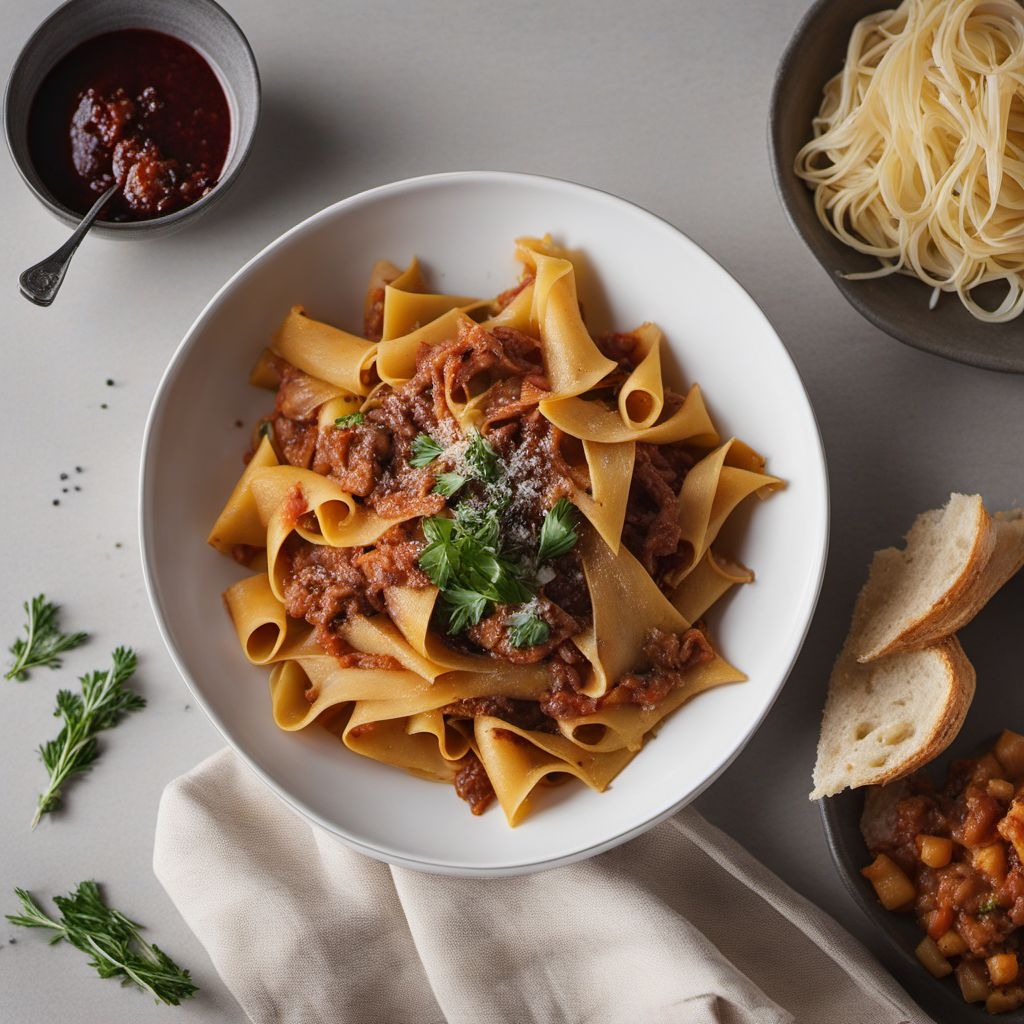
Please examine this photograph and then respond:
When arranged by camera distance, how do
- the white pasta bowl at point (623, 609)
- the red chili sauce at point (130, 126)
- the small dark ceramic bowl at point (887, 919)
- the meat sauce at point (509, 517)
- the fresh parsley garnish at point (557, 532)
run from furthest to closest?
the red chili sauce at point (130, 126), the small dark ceramic bowl at point (887, 919), the white pasta bowl at point (623, 609), the meat sauce at point (509, 517), the fresh parsley garnish at point (557, 532)

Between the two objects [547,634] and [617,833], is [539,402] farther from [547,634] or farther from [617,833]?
[617,833]

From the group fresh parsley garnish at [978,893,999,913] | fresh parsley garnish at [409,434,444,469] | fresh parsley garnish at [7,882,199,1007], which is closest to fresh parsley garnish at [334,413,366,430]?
fresh parsley garnish at [409,434,444,469]

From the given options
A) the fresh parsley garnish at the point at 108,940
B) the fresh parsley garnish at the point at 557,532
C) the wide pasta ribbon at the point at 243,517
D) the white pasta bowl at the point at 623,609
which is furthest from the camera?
the fresh parsley garnish at the point at 108,940

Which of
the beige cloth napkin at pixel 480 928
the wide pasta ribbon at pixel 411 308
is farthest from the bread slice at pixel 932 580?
the wide pasta ribbon at pixel 411 308

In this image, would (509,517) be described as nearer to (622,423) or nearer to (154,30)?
(622,423)

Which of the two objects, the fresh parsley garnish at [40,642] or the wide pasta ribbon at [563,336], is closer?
the wide pasta ribbon at [563,336]

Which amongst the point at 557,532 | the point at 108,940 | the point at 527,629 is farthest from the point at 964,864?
the point at 108,940

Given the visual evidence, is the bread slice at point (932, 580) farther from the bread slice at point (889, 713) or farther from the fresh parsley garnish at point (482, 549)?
the fresh parsley garnish at point (482, 549)
